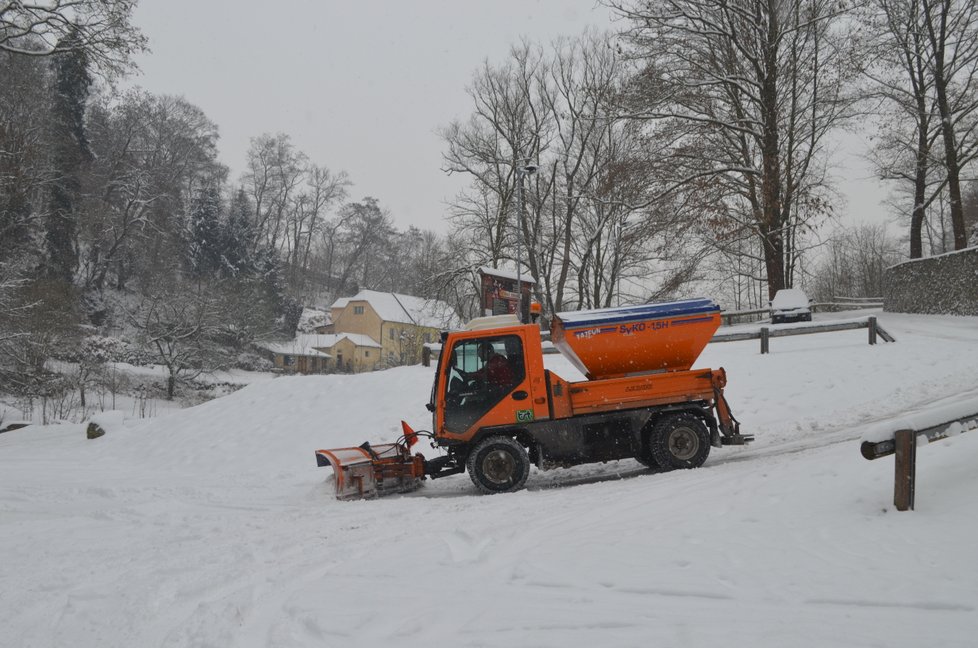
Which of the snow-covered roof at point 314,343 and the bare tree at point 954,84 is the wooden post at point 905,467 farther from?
the snow-covered roof at point 314,343

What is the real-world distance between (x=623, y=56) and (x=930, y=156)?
48.9 ft

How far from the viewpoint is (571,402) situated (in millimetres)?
8000

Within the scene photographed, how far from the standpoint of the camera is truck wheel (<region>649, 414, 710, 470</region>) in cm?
795

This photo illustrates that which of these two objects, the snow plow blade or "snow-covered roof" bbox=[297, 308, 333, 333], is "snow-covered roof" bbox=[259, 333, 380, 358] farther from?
the snow plow blade

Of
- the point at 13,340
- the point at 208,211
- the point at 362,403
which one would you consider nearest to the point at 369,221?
the point at 208,211

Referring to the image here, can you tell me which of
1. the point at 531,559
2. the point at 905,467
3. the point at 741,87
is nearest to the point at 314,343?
the point at 741,87

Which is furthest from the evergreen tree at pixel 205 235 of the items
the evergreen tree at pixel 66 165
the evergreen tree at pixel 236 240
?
the evergreen tree at pixel 66 165

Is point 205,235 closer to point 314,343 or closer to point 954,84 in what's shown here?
point 314,343

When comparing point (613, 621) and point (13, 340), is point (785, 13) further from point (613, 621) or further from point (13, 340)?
point (13, 340)

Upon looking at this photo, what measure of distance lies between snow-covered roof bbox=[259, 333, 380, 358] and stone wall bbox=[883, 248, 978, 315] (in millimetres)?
39149

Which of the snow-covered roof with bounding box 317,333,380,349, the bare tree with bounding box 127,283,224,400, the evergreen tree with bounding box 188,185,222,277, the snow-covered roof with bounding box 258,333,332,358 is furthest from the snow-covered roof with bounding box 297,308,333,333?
the bare tree with bounding box 127,283,224,400

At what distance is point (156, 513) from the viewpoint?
734cm

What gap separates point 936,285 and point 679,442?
18774 mm

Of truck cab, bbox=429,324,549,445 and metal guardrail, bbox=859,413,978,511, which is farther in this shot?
truck cab, bbox=429,324,549,445
